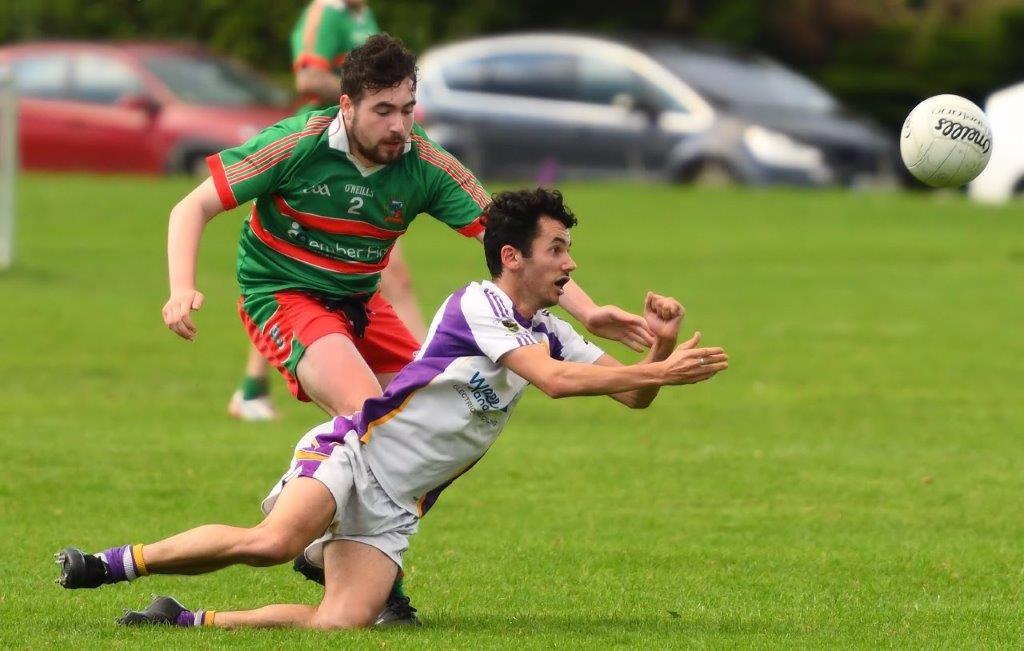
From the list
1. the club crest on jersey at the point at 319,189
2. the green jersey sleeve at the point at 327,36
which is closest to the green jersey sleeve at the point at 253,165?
the club crest on jersey at the point at 319,189

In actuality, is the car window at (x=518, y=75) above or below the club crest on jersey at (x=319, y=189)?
below

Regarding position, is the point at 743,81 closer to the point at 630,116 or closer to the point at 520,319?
the point at 630,116

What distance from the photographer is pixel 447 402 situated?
6.32 m

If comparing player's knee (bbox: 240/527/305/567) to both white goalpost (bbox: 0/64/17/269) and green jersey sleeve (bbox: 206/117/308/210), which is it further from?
white goalpost (bbox: 0/64/17/269)

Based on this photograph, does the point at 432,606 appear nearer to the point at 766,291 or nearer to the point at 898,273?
the point at 766,291

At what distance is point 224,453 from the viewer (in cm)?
988

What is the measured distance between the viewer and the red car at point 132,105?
23000mm

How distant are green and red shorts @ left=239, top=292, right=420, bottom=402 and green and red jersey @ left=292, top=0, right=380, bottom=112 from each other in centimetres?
306

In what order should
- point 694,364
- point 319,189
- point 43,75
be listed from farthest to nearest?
point 43,75
point 319,189
point 694,364

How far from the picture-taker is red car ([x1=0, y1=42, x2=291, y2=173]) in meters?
23.0

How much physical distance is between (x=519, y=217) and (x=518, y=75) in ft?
58.0

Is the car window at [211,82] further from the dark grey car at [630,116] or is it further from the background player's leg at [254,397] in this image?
the background player's leg at [254,397]

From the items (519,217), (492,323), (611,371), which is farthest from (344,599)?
(519,217)

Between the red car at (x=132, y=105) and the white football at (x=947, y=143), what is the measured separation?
15.8 metres
